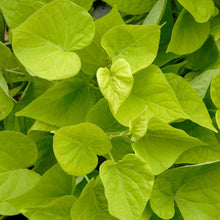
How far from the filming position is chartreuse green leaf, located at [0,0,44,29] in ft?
1.17

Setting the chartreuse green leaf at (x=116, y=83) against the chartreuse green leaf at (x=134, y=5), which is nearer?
the chartreuse green leaf at (x=116, y=83)

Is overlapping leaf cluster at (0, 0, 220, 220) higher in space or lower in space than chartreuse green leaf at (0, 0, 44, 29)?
lower

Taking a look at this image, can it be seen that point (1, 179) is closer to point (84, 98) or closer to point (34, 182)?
point (34, 182)

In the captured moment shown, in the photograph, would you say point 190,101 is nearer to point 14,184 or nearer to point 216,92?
point 216,92

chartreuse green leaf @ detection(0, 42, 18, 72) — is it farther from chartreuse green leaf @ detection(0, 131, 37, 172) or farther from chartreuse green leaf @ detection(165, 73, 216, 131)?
chartreuse green leaf @ detection(165, 73, 216, 131)

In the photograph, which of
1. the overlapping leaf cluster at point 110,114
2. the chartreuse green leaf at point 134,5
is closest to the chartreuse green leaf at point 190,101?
the overlapping leaf cluster at point 110,114

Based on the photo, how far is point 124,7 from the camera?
43 cm

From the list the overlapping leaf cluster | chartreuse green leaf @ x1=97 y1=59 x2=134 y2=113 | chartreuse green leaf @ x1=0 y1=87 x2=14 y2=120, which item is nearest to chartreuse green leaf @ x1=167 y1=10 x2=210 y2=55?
the overlapping leaf cluster

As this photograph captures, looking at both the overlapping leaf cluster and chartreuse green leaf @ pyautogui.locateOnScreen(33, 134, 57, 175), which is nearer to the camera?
the overlapping leaf cluster

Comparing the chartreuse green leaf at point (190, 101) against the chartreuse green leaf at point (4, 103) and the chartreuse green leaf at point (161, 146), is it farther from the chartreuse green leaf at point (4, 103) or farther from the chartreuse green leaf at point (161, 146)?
the chartreuse green leaf at point (4, 103)

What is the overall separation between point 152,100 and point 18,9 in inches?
7.0

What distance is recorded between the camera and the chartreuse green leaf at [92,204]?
35 centimetres

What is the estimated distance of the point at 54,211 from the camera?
0.37 m

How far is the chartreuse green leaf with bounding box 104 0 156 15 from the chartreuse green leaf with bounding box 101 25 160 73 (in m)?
0.08
